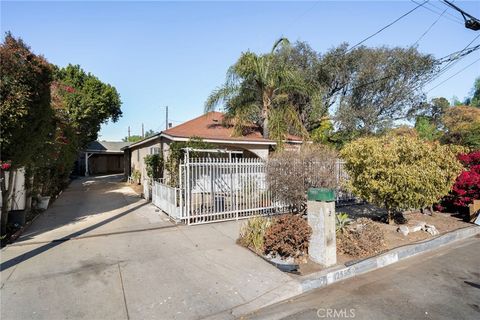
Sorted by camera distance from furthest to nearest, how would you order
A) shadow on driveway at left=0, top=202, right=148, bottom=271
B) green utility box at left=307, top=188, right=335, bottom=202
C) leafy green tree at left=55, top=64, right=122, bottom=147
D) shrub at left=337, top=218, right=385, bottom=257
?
leafy green tree at left=55, top=64, right=122, bottom=147 < shrub at left=337, top=218, right=385, bottom=257 < green utility box at left=307, top=188, right=335, bottom=202 < shadow on driveway at left=0, top=202, right=148, bottom=271

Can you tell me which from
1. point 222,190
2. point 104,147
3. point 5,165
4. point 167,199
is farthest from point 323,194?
point 104,147

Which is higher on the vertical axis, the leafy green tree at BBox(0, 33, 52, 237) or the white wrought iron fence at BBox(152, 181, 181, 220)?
the leafy green tree at BBox(0, 33, 52, 237)

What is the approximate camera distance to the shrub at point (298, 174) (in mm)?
8445

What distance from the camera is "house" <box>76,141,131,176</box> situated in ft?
106

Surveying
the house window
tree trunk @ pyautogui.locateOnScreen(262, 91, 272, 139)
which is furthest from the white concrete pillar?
the house window

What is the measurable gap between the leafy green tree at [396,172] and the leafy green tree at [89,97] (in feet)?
62.2

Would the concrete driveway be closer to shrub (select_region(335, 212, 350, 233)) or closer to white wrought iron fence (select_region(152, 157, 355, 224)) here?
white wrought iron fence (select_region(152, 157, 355, 224))

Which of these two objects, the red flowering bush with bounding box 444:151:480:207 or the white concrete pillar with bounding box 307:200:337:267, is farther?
the red flowering bush with bounding box 444:151:480:207

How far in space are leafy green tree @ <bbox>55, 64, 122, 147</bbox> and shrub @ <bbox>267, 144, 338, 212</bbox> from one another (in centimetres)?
1695

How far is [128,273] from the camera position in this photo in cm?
504

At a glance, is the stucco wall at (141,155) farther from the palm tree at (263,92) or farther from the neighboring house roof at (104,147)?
the neighboring house roof at (104,147)

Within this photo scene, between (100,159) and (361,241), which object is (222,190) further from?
(100,159)

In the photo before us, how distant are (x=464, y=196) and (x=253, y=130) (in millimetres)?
9933

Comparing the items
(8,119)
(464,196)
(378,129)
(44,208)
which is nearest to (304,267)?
(8,119)
